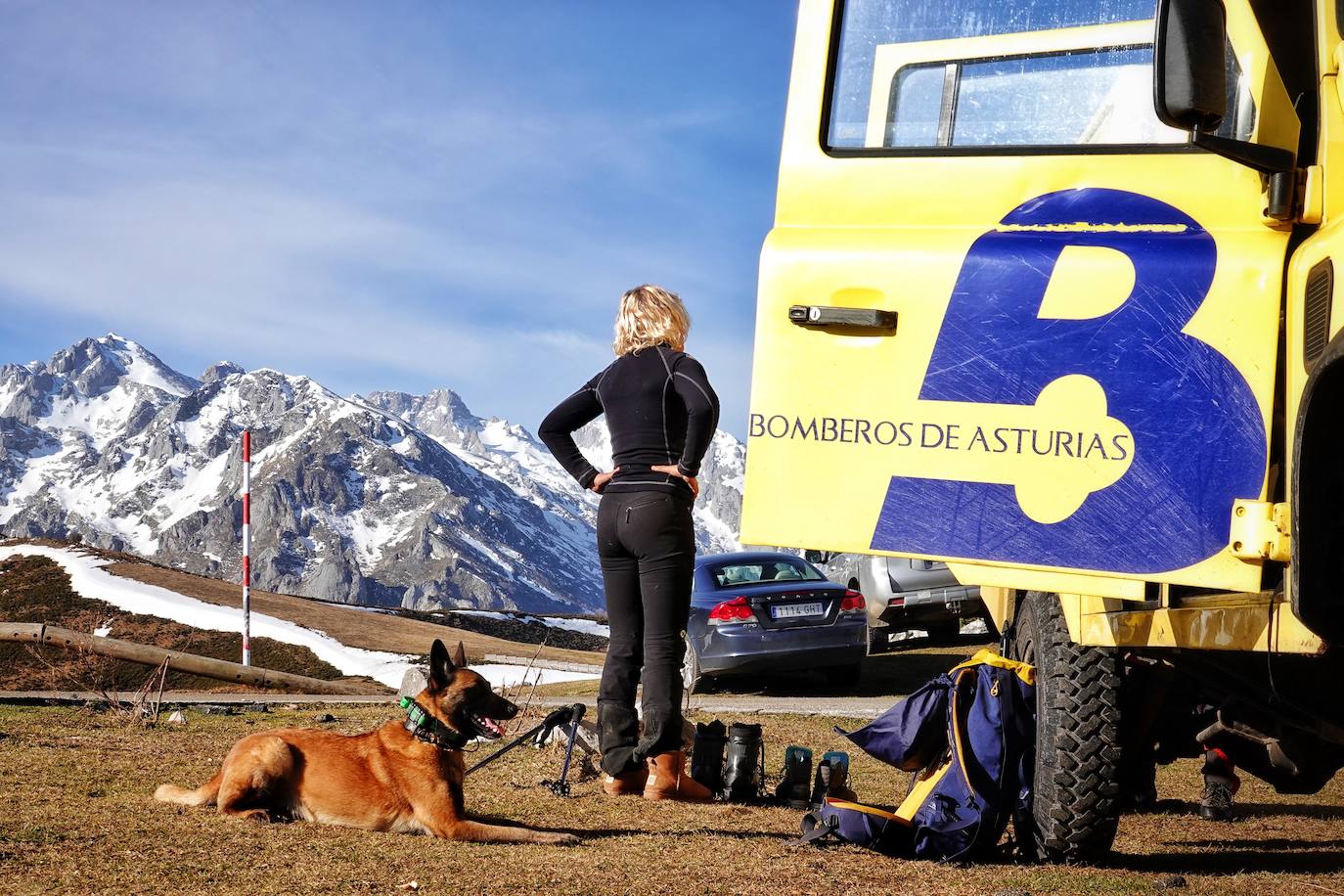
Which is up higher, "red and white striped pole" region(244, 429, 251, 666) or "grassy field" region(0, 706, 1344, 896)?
"red and white striped pole" region(244, 429, 251, 666)

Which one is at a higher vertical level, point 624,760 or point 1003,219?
point 1003,219

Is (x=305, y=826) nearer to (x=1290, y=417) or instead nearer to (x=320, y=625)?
(x=1290, y=417)

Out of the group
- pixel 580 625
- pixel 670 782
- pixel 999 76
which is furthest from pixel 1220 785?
pixel 580 625

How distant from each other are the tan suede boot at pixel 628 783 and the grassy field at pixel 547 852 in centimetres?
5

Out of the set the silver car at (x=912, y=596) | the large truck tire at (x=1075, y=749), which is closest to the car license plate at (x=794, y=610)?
Result: the silver car at (x=912, y=596)

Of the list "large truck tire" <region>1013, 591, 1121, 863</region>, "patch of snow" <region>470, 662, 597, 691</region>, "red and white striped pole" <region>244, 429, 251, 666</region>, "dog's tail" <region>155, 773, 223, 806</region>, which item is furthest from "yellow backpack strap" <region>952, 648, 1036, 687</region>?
"red and white striped pole" <region>244, 429, 251, 666</region>

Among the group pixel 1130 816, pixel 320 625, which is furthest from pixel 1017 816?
pixel 320 625

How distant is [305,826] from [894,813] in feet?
7.63

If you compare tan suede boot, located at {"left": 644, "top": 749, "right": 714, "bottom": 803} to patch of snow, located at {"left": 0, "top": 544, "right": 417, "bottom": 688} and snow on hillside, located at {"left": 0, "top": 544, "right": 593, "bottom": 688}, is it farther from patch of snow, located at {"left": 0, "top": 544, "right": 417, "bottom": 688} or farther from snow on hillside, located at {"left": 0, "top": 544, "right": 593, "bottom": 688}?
patch of snow, located at {"left": 0, "top": 544, "right": 417, "bottom": 688}

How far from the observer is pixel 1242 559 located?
10.6ft

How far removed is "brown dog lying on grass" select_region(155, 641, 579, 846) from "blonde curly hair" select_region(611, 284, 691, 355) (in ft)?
5.33

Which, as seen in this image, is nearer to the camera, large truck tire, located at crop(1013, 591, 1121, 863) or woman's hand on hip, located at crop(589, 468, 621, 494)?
large truck tire, located at crop(1013, 591, 1121, 863)

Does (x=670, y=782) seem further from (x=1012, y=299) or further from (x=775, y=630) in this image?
(x=775, y=630)

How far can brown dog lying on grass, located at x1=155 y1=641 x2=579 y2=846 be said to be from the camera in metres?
4.94
